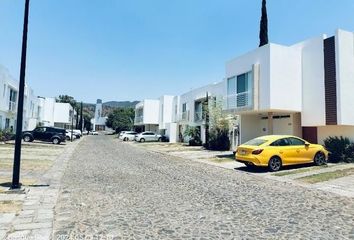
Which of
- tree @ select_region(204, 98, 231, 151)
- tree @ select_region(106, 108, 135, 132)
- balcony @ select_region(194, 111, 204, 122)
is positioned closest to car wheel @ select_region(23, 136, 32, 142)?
balcony @ select_region(194, 111, 204, 122)

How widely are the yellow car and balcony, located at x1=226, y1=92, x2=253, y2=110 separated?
5.87 meters

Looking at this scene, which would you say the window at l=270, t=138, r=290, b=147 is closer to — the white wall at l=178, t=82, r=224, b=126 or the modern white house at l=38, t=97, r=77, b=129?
the white wall at l=178, t=82, r=224, b=126

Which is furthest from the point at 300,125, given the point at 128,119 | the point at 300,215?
the point at 128,119

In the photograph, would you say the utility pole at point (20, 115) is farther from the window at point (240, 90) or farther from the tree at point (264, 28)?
the tree at point (264, 28)

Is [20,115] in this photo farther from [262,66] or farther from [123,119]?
[123,119]

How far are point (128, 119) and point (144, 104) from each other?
3276cm

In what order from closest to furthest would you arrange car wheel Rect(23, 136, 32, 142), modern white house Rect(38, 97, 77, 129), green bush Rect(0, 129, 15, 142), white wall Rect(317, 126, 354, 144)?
white wall Rect(317, 126, 354, 144) < green bush Rect(0, 129, 15, 142) < car wheel Rect(23, 136, 32, 142) < modern white house Rect(38, 97, 77, 129)

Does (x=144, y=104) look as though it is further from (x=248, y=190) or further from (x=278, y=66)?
(x=248, y=190)

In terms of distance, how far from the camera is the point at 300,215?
7.11 m

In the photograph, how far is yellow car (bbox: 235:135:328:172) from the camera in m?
15.3

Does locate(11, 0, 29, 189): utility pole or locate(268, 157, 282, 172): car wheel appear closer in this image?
locate(11, 0, 29, 189): utility pole

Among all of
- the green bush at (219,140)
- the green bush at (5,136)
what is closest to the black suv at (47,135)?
the green bush at (5,136)

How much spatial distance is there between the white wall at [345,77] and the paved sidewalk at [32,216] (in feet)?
52.8

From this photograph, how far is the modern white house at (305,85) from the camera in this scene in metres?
18.8
